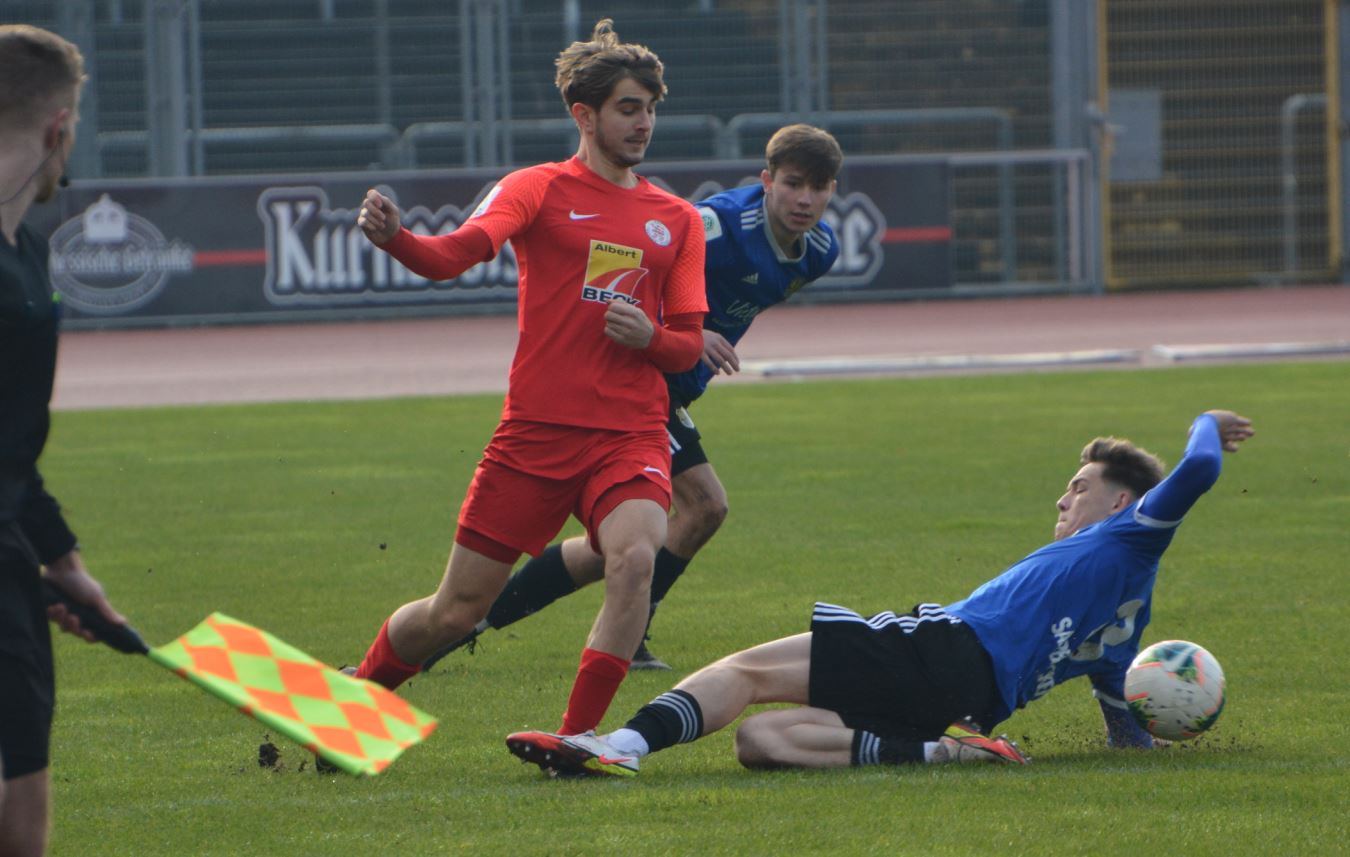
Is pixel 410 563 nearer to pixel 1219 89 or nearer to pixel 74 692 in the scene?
pixel 74 692

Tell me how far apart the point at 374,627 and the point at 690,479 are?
1502 millimetres

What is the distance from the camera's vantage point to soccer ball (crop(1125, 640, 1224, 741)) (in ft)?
17.4

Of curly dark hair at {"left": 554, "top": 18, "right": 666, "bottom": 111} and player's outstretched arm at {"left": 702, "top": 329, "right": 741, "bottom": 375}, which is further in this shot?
player's outstretched arm at {"left": 702, "top": 329, "right": 741, "bottom": 375}

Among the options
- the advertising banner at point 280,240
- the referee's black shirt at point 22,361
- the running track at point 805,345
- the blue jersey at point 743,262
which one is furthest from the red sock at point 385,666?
the advertising banner at point 280,240

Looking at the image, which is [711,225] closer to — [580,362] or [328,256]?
[580,362]

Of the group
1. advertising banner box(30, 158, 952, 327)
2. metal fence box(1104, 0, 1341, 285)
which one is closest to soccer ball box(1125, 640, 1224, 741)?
advertising banner box(30, 158, 952, 327)

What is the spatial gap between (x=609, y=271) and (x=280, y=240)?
65.2 feet

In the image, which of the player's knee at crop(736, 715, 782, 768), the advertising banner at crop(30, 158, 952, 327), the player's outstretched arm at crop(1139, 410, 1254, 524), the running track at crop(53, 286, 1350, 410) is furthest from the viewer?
the advertising banner at crop(30, 158, 952, 327)

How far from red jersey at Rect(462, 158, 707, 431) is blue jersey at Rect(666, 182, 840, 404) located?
127 cm

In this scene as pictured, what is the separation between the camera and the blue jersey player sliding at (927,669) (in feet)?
16.9

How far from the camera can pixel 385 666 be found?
5.74 metres

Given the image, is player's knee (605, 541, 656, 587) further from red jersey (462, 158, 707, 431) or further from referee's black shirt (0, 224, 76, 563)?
referee's black shirt (0, 224, 76, 563)

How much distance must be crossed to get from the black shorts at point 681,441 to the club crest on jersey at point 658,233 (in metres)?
1.37

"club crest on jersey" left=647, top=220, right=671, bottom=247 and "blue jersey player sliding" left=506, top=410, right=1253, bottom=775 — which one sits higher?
"club crest on jersey" left=647, top=220, right=671, bottom=247
